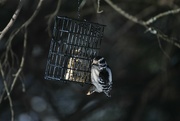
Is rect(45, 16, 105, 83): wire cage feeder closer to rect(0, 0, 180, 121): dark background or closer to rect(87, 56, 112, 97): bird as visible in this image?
rect(87, 56, 112, 97): bird

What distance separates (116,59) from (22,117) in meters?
2.00

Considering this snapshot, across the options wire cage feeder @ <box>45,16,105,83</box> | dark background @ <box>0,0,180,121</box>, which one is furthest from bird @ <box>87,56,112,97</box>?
Answer: dark background @ <box>0,0,180,121</box>

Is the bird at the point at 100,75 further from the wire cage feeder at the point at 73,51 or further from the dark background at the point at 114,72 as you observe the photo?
the dark background at the point at 114,72

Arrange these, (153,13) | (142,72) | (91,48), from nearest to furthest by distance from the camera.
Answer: (91,48), (153,13), (142,72)

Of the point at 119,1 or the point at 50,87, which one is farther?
the point at 50,87

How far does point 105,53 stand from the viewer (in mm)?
9570

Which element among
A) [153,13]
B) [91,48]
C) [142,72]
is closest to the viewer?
[91,48]

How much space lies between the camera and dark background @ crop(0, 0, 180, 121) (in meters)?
8.91

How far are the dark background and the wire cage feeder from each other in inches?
115

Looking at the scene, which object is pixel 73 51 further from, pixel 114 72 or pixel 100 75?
pixel 114 72

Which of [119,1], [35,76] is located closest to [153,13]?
[119,1]

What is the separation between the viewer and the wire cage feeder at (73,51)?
18.4 ft

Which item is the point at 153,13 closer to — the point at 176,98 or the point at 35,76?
the point at 176,98

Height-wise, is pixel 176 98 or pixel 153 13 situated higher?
pixel 153 13
